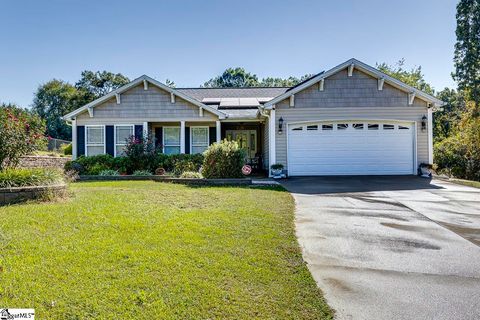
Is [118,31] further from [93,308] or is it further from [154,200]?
[93,308]

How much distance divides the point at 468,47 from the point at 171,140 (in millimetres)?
26541

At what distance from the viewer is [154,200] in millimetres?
7438

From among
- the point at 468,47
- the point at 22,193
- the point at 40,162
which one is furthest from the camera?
the point at 468,47

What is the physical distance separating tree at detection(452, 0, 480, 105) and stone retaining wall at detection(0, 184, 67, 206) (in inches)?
1175

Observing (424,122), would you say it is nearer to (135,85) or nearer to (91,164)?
(135,85)

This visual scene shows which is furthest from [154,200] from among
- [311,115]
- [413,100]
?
[413,100]

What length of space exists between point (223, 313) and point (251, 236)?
212 centimetres

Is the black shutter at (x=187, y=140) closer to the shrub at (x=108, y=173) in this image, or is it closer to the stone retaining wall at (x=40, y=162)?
the shrub at (x=108, y=173)

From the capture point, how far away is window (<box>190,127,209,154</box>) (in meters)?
16.8

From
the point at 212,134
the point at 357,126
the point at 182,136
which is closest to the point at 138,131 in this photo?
the point at 182,136

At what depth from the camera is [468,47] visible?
25.5 metres

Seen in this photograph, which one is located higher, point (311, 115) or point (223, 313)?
point (311, 115)

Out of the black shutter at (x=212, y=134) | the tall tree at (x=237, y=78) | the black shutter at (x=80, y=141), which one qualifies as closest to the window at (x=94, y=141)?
the black shutter at (x=80, y=141)

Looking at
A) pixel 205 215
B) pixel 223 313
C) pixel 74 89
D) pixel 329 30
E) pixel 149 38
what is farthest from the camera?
pixel 74 89
